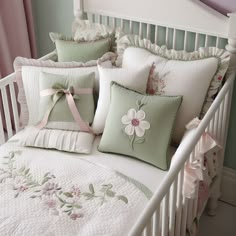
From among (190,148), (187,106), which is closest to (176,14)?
(187,106)

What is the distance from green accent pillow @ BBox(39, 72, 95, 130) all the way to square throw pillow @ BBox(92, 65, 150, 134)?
4 cm

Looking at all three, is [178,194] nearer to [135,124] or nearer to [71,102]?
[135,124]

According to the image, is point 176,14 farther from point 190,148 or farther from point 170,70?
point 190,148

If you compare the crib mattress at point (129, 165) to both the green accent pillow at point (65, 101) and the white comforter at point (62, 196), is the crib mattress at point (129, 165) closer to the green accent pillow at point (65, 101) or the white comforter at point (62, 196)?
the white comforter at point (62, 196)

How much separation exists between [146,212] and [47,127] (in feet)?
2.95

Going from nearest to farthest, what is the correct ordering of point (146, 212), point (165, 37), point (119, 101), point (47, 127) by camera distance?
1. point (146, 212)
2. point (119, 101)
3. point (47, 127)
4. point (165, 37)

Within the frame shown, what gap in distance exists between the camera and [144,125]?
1733 mm

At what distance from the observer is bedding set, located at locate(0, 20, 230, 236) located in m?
1.56

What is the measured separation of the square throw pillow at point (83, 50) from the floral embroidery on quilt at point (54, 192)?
640 millimetres

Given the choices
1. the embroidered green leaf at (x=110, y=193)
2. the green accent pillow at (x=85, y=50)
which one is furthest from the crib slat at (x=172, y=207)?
the green accent pillow at (x=85, y=50)

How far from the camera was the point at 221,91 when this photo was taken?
5.61ft

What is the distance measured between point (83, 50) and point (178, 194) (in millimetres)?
909

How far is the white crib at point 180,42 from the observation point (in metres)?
1.46

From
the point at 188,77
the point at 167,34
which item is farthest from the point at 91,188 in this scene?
the point at 167,34
